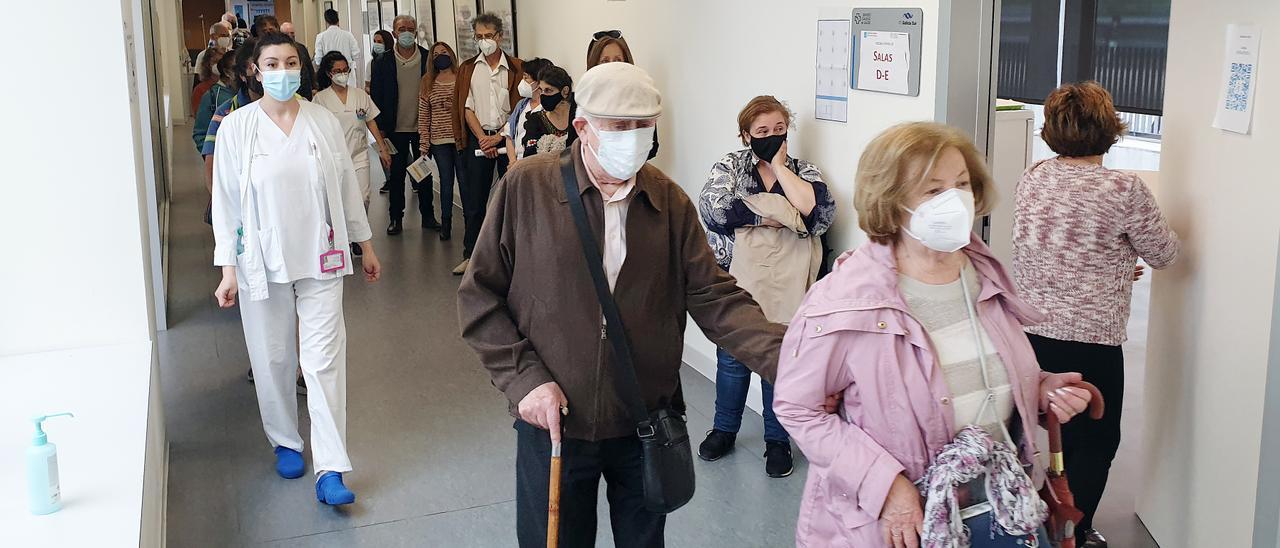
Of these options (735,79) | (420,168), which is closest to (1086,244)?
(735,79)

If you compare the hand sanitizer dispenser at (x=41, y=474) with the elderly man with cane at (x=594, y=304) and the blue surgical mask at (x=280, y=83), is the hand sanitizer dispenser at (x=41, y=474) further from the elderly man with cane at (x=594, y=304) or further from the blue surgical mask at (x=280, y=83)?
the blue surgical mask at (x=280, y=83)

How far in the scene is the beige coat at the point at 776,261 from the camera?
14.8ft

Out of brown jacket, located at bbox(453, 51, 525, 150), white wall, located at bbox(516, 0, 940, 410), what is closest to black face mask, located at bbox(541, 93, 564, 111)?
white wall, located at bbox(516, 0, 940, 410)

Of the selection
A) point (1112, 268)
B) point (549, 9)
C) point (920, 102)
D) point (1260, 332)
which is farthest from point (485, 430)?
point (549, 9)

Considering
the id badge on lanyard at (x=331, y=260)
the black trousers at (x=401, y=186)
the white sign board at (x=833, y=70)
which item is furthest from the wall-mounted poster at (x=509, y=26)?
the id badge on lanyard at (x=331, y=260)

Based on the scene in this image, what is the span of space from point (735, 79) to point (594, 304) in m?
3.01

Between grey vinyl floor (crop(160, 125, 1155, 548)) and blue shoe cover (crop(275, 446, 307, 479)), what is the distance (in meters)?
0.06

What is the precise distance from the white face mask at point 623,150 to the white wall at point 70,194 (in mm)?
2166

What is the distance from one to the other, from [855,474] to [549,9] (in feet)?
22.4

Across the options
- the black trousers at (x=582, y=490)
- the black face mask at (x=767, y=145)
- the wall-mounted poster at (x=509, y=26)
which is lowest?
the black trousers at (x=582, y=490)

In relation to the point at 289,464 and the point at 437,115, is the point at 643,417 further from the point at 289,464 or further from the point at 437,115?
the point at 437,115

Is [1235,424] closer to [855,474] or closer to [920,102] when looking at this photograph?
[920,102]

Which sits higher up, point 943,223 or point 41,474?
point 943,223

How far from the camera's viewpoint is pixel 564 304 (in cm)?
269
